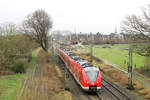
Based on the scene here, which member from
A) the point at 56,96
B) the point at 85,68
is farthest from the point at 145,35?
the point at 56,96

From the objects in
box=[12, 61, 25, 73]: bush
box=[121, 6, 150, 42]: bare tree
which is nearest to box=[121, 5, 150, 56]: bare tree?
box=[121, 6, 150, 42]: bare tree

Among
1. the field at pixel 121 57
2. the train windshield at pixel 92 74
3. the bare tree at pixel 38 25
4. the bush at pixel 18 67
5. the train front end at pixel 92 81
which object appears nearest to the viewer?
the train front end at pixel 92 81

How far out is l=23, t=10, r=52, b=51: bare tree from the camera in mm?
→ 43625

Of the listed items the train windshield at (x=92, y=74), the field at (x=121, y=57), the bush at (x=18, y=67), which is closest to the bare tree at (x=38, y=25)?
the bush at (x=18, y=67)

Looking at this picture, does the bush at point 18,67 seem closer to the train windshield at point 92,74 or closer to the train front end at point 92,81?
the train front end at point 92,81

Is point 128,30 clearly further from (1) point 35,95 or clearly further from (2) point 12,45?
(2) point 12,45

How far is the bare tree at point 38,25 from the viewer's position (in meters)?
43.6

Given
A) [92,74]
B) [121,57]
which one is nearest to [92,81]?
[92,74]

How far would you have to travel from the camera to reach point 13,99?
15180 mm

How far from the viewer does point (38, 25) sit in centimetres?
4428

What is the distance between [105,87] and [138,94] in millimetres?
3823

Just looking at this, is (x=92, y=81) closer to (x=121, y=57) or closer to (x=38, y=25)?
(x=38, y=25)

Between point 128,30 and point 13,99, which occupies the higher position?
point 128,30

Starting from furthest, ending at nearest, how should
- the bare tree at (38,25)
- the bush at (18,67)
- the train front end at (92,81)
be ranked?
the bare tree at (38,25)
the bush at (18,67)
the train front end at (92,81)
